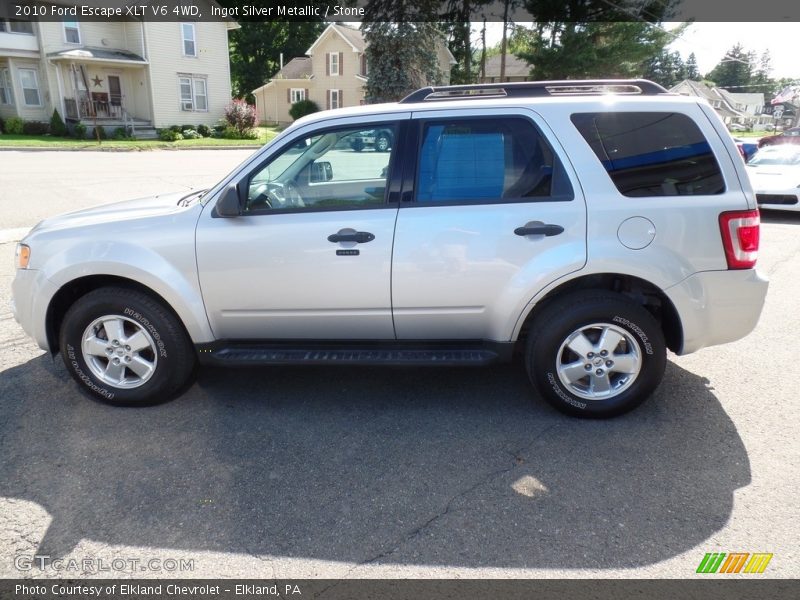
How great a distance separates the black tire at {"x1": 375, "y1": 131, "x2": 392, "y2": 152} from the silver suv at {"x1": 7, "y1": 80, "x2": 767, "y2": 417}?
4 centimetres

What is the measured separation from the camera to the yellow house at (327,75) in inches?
1746

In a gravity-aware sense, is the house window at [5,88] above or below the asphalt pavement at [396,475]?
above

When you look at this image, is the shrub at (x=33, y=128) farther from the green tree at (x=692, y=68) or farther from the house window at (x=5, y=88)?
the green tree at (x=692, y=68)

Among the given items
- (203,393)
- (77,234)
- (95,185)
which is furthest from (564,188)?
(95,185)

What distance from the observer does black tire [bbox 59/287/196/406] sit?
3846 mm

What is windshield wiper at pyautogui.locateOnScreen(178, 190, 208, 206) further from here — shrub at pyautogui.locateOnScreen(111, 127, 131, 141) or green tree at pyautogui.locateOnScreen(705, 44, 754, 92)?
green tree at pyautogui.locateOnScreen(705, 44, 754, 92)

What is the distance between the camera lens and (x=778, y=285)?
7.02 metres

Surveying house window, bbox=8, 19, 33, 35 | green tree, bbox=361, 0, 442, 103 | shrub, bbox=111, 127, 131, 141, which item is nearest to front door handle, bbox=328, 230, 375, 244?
green tree, bbox=361, 0, 442, 103

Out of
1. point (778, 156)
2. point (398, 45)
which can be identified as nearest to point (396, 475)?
point (778, 156)

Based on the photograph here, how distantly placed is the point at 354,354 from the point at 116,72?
3487 cm

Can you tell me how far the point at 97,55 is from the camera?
29.9 m

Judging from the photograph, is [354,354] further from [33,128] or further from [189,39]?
[189,39]

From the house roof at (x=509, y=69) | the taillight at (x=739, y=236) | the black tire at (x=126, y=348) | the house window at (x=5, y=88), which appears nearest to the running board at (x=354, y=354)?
the black tire at (x=126, y=348)
